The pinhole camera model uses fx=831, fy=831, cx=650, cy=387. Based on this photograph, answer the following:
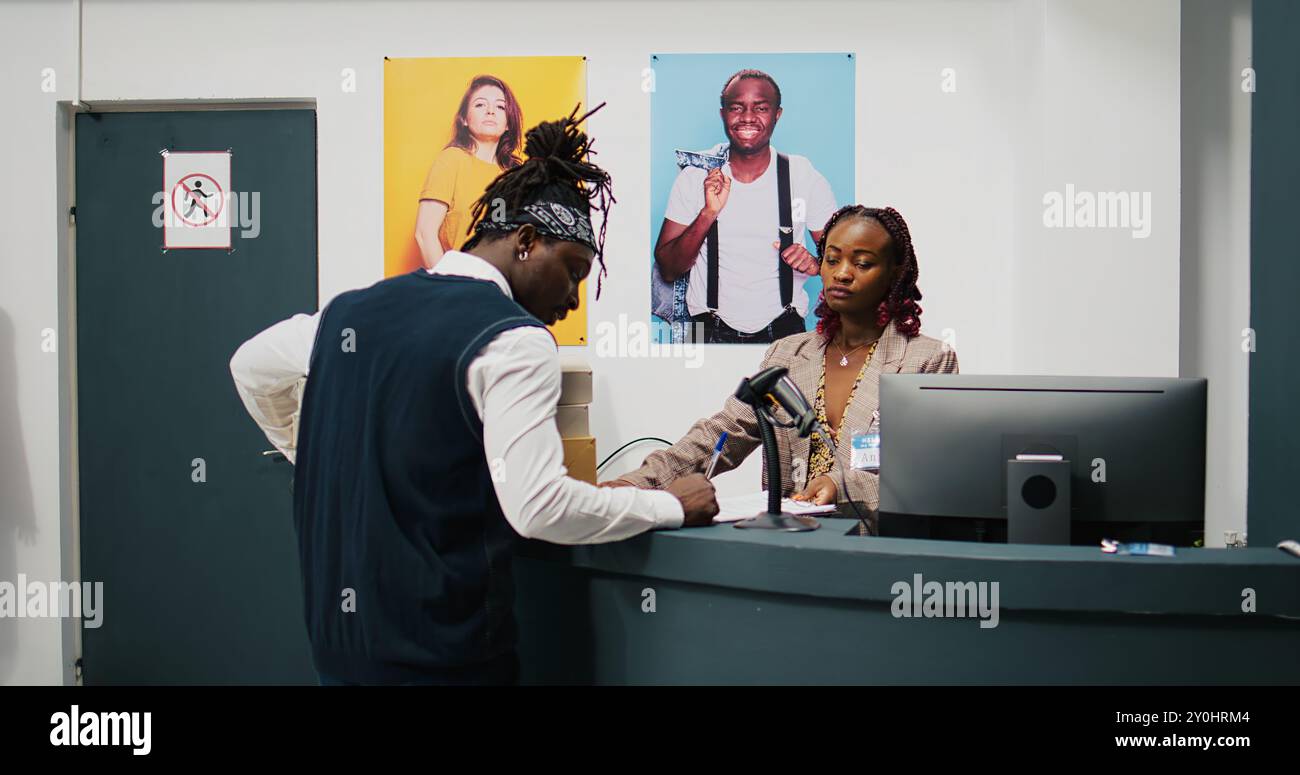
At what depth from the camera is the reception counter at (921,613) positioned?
1.21 meters

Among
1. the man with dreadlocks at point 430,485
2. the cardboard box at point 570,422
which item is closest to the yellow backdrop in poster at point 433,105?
the cardboard box at point 570,422

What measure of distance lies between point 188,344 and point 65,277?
56cm

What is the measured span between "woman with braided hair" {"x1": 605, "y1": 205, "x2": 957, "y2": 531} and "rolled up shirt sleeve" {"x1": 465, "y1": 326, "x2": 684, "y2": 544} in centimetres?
92

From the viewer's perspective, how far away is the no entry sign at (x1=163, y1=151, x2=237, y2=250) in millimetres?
3279

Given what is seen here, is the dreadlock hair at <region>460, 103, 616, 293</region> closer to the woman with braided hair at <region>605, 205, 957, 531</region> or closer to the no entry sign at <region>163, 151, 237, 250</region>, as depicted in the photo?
the woman with braided hair at <region>605, 205, 957, 531</region>

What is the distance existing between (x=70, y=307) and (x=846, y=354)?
3.01 m

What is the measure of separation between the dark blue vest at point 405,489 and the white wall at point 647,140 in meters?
1.87

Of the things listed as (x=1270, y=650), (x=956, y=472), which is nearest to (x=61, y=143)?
(x=956, y=472)

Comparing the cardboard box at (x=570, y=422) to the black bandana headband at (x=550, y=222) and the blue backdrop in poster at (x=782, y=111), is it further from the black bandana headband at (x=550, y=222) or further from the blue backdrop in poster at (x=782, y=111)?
the blue backdrop in poster at (x=782, y=111)
